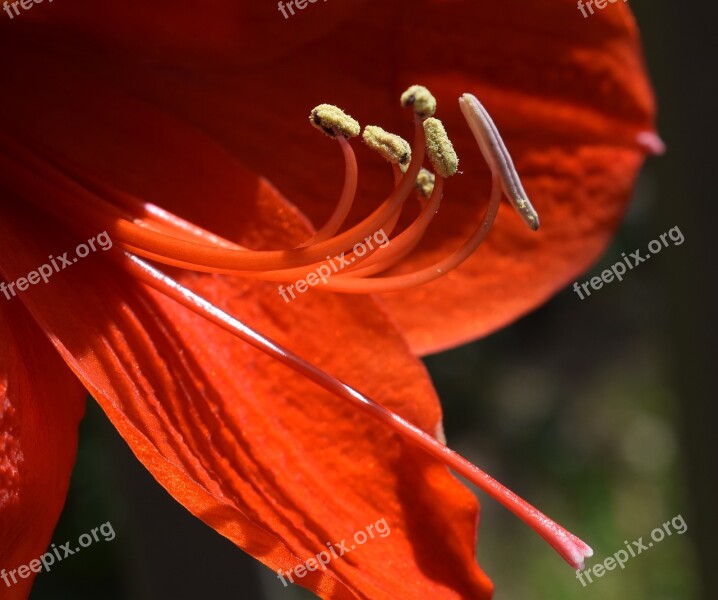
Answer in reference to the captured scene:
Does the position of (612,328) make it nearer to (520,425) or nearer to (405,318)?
(520,425)

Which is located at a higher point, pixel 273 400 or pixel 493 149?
pixel 493 149

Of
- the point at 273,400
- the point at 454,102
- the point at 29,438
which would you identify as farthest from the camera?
the point at 454,102

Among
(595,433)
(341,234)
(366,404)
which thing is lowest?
(595,433)

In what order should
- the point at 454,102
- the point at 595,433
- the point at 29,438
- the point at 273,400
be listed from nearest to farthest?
the point at 29,438, the point at 273,400, the point at 454,102, the point at 595,433

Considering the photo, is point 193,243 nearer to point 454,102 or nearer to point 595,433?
point 454,102

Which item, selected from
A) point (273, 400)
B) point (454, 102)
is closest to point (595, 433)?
point (454, 102)

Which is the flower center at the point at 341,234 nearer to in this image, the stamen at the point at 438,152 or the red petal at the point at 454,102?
the stamen at the point at 438,152

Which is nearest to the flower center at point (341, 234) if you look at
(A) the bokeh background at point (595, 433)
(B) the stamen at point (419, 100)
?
(B) the stamen at point (419, 100)

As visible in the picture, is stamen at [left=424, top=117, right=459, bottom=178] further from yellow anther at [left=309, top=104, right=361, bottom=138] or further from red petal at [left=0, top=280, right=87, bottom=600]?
red petal at [left=0, top=280, right=87, bottom=600]
